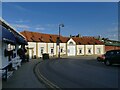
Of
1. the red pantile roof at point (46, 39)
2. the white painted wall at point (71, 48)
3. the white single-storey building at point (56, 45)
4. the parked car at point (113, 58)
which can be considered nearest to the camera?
the parked car at point (113, 58)

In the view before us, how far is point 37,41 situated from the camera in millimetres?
61375

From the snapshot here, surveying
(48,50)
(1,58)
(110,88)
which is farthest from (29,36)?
(110,88)

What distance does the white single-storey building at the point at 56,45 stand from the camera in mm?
60325

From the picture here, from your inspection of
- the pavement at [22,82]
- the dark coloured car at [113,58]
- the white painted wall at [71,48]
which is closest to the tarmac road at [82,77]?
the pavement at [22,82]

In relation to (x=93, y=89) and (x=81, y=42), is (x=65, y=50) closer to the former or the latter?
(x=81, y=42)

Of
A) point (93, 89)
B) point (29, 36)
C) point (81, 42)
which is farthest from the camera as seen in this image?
point (81, 42)

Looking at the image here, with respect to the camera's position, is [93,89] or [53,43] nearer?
[93,89]

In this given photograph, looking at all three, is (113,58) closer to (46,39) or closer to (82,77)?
(82,77)

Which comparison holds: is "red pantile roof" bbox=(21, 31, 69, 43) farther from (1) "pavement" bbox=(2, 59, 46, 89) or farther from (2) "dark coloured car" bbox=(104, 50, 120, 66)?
(1) "pavement" bbox=(2, 59, 46, 89)

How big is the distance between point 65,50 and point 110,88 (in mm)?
60364

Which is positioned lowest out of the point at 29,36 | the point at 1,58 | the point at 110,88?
the point at 110,88

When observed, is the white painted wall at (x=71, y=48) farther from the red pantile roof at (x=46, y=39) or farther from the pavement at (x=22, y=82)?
the pavement at (x=22, y=82)

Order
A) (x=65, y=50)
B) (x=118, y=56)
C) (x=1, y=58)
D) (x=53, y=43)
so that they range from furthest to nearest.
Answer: (x=65, y=50), (x=53, y=43), (x=118, y=56), (x=1, y=58)

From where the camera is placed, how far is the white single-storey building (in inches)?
2375
